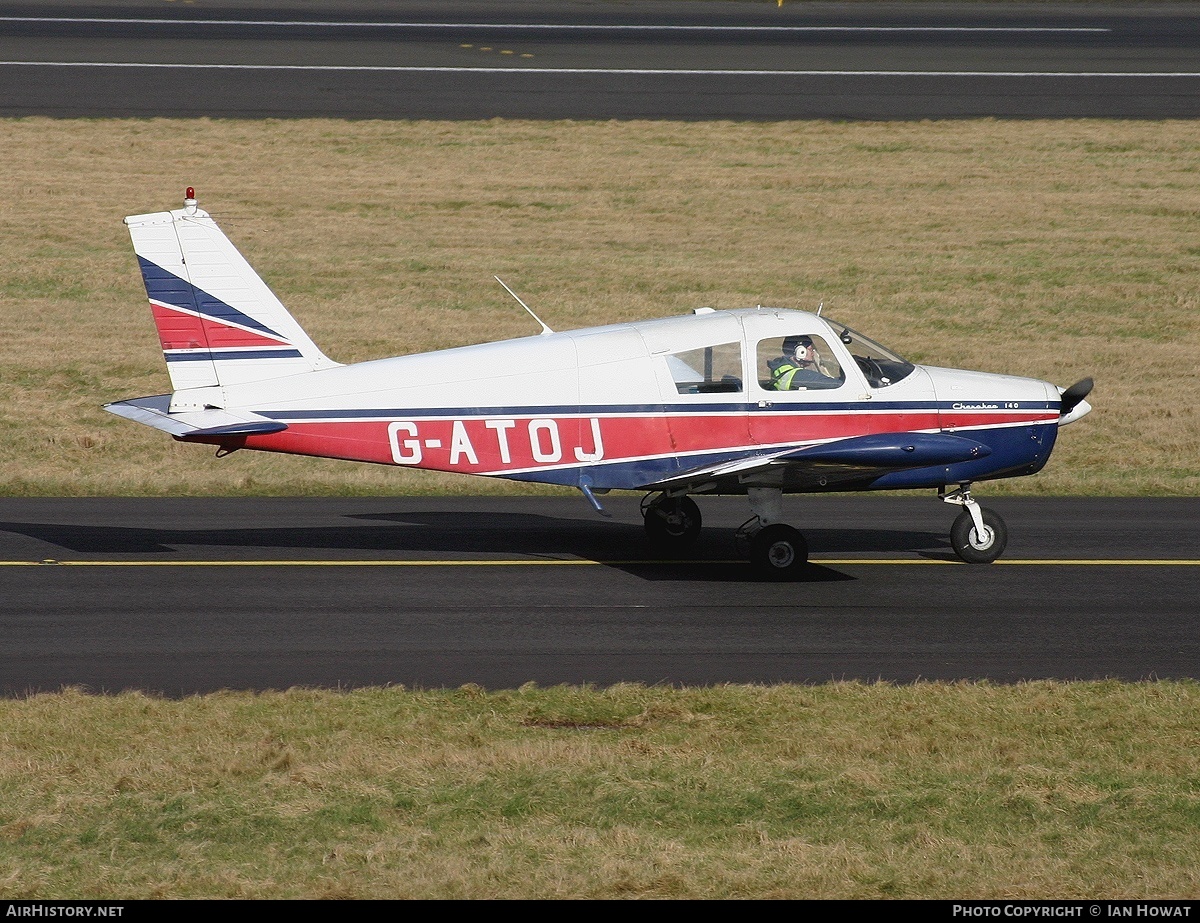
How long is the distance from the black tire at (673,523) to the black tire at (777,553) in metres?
1.26

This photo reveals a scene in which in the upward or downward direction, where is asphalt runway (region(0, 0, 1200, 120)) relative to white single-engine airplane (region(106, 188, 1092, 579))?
upward

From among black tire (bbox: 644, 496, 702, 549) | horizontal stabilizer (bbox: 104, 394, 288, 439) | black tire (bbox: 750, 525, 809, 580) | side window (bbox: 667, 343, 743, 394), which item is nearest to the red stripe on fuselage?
horizontal stabilizer (bbox: 104, 394, 288, 439)

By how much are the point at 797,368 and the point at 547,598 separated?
125 inches

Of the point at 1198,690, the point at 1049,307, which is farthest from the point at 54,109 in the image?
the point at 1198,690

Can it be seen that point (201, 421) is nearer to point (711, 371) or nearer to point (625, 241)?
point (711, 371)

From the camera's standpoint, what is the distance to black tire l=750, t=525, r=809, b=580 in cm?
1371

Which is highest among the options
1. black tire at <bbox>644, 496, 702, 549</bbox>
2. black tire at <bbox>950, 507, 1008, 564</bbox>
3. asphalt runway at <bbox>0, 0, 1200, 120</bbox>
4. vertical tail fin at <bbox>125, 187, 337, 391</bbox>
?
asphalt runway at <bbox>0, 0, 1200, 120</bbox>

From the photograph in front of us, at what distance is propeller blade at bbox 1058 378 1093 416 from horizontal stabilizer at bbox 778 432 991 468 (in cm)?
132

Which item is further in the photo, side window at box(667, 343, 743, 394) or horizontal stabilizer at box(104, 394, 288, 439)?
side window at box(667, 343, 743, 394)

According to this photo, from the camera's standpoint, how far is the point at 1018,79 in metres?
37.7

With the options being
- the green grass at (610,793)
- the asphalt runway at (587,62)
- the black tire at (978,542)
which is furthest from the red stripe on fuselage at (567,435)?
the asphalt runway at (587,62)

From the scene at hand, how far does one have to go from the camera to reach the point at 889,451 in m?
12.9

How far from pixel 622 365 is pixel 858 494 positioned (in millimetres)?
5693

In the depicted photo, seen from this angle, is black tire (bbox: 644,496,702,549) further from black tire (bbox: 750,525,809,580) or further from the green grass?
the green grass
